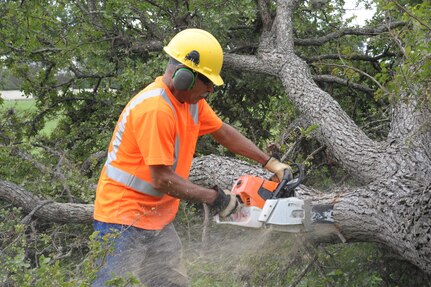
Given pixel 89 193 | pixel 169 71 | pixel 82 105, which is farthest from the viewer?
pixel 82 105

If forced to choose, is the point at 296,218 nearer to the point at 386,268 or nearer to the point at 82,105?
the point at 386,268

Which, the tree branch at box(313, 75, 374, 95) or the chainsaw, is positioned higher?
the tree branch at box(313, 75, 374, 95)

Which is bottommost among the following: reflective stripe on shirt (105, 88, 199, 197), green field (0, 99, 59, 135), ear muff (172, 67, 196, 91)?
green field (0, 99, 59, 135)

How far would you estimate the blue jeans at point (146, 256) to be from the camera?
3.30 metres

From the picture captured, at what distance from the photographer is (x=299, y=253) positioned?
4055 mm

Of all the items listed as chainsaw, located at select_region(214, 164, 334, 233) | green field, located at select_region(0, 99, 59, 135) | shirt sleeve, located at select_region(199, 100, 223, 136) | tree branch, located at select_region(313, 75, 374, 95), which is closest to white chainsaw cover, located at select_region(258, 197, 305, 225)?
chainsaw, located at select_region(214, 164, 334, 233)

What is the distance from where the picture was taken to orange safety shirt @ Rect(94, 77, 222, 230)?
3.11 metres

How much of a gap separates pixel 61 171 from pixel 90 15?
5.94ft

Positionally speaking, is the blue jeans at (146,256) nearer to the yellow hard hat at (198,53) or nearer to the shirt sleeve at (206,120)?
the shirt sleeve at (206,120)

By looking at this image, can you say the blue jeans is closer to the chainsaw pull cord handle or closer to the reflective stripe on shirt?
the reflective stripe on shirt

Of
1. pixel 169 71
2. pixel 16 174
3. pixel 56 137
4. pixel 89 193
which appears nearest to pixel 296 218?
pixel 169 71

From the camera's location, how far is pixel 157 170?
124 inches

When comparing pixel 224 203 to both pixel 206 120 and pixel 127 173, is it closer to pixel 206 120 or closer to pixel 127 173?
pixel 127 173

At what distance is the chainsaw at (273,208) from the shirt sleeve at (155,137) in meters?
0.55
